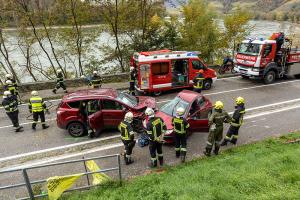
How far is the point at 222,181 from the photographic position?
6145 mm

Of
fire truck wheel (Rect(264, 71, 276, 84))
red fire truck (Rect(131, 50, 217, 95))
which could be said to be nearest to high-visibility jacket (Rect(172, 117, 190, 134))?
red fire truck (Rect(131, 50, 217, 95))

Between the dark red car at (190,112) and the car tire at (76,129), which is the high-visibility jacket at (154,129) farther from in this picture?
the car tire at (76,129)

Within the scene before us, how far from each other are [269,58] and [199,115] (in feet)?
27.9

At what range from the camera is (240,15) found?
21109mm

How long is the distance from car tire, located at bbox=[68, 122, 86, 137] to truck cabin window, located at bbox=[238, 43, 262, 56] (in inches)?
421

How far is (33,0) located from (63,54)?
4225 millimetres

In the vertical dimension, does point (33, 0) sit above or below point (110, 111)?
above

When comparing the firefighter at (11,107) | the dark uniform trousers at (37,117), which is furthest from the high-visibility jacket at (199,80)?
the firefighter at (11,107)

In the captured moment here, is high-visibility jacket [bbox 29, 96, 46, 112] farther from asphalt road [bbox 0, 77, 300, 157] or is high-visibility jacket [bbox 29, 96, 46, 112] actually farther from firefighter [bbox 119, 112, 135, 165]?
firefighter [bbox 119, 112, 135, 165]

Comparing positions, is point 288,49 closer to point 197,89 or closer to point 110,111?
point 197,89

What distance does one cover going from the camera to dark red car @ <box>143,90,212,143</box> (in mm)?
8893

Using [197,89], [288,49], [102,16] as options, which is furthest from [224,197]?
[102,16]

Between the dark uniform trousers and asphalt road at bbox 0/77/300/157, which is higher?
the dark uniform trousers

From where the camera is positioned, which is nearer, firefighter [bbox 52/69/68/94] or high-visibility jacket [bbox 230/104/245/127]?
high-visibility jacket [bbox 230/104/245/127]
